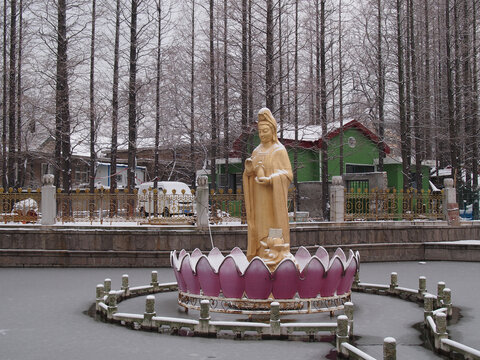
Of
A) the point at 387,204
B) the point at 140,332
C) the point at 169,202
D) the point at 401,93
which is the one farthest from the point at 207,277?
the point at 401,93

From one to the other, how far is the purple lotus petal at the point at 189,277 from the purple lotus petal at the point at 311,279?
185cm

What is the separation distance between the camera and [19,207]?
730 inches

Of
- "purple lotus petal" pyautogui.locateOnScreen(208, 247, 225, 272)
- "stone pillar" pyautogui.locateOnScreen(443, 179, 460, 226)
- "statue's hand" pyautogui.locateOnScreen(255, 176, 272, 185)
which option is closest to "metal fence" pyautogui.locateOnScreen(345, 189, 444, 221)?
"stone pillar" pyautogui.locateOnScreen(443, 179, 460, 226)

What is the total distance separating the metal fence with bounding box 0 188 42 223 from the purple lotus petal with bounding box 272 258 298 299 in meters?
11.1

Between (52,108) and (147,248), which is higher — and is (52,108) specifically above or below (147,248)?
above

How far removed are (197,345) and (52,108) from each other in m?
16.9

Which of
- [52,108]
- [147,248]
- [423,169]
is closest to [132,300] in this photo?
[147,248]

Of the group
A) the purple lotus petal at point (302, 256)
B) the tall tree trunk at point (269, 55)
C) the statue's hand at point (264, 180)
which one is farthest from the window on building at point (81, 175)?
the statue's hand at point (264, 180)

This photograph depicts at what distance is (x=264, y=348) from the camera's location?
8.03 m

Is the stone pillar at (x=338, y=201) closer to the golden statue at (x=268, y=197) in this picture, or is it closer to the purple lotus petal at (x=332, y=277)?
the golden statue at (x=268, y=197)

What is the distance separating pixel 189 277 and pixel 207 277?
1.49 feet

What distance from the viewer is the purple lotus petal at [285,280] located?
955cm

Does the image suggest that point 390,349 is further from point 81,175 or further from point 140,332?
point 81,175

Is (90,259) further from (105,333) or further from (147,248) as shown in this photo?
(105,333)
